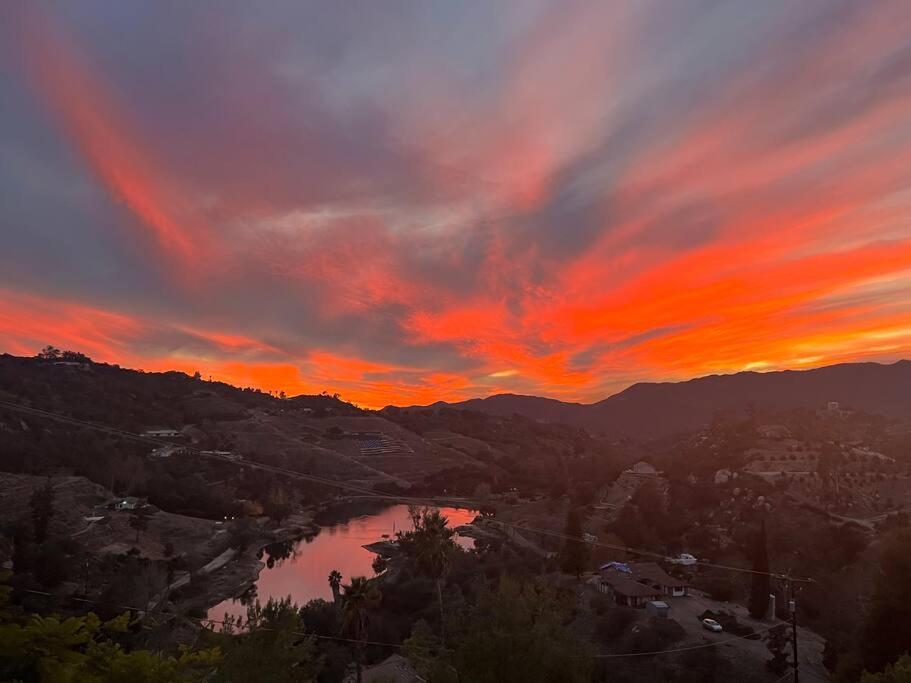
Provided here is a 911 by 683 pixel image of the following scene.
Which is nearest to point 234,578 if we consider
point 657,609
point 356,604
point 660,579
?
point 356,604

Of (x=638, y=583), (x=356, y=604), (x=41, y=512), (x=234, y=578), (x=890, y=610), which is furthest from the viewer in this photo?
(x=234, y=578)

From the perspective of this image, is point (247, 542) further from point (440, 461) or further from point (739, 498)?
point (440, 461)

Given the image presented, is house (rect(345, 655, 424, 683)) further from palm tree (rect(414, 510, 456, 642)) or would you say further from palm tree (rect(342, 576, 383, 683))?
palm tree (rect(414, 510, 456, 642))

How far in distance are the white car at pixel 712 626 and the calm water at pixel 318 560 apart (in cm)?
3205

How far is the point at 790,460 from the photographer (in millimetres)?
77812

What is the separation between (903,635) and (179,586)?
2375 inches

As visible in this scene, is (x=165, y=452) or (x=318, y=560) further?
(x=165, y=452)

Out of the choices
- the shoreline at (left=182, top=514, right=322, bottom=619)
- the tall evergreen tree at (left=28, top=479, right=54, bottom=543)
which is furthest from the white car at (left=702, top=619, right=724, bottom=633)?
the tall evergreen tree at (left=28, top=479, right=54, bottom=543)

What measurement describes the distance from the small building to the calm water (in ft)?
93.9

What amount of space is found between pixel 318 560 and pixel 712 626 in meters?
54.9

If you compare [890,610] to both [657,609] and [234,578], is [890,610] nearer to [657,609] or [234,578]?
[657,609]

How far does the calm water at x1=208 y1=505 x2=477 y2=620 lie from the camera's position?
197ft

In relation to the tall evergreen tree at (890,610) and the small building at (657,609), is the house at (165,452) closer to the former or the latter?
the small building at (657,609)

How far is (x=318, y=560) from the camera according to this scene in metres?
77.8
